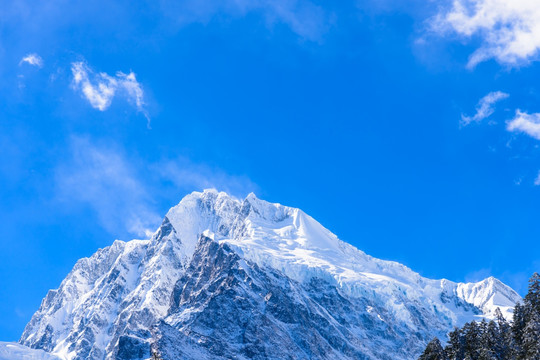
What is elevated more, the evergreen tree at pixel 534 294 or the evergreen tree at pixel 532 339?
the evergreen tree at pixel 534 294

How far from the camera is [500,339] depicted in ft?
281

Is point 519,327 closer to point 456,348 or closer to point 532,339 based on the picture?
point 456,348

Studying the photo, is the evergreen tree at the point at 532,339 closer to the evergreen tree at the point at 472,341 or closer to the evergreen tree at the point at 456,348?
the evergreen tree at the point at 472,341

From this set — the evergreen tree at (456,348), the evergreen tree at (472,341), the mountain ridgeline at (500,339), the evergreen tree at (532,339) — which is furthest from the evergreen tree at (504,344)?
the evergreen tree at (456,348)

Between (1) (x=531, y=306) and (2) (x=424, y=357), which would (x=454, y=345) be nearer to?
(2) (x=424, y=357)

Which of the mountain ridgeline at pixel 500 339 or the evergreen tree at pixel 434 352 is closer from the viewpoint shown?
the mountain ridgeline at pixel 500 339

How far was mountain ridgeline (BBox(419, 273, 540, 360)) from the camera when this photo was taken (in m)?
79.8

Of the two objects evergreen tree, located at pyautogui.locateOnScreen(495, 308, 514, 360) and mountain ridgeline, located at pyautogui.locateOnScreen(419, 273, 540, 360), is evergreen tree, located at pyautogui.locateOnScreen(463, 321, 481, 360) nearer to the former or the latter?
mountain ridgeline, located at pyautogui.locateOnScreen(419, 273, 540, 360)

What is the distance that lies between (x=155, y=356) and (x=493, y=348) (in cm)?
3807

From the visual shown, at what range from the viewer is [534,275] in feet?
290

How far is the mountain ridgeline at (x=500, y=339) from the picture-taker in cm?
7981

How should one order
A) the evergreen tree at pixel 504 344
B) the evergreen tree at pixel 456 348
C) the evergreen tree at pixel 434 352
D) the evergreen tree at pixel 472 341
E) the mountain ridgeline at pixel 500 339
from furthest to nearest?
the evergreen tree at pixel 456 348 < the evergreen tree at pixel 434 352 < the evergreen tree at pixel 472 341 < the evergreen tree at pixel 504 344 < the mountain ridgeline at pixel 500 339

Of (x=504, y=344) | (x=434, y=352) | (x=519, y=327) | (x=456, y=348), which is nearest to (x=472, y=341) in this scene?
(x=456, y=348)

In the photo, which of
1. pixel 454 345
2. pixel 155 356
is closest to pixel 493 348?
pixel 454 345
